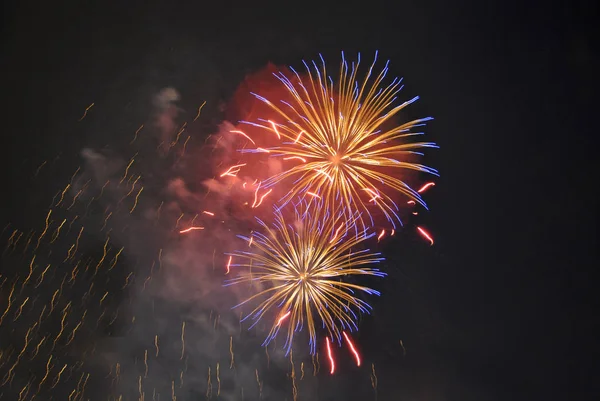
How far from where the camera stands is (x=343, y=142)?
6.48 meters

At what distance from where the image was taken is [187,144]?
804 centimetres

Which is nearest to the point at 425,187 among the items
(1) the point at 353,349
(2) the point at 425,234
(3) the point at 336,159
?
(2) the point at 425,234

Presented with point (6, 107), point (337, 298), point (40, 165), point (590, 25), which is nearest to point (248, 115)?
point (337, 298)

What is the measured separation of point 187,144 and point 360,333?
17.3 feet

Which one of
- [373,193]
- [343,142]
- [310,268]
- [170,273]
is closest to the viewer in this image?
[343,142]

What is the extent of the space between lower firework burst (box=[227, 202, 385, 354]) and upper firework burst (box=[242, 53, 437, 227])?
0.44 m

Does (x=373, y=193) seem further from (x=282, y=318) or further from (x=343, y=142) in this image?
(x=282, y=318)

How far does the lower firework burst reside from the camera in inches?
276

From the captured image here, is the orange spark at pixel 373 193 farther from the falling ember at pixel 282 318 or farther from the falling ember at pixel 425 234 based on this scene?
the falling ember at pixel 282 318

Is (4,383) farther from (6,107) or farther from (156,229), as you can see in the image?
(6,107)

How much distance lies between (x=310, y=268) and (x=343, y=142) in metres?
2.29

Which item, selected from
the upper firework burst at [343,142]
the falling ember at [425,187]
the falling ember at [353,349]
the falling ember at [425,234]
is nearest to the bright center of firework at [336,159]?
the upper firework burst at [343,142]

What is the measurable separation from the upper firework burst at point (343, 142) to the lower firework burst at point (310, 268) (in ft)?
1.44

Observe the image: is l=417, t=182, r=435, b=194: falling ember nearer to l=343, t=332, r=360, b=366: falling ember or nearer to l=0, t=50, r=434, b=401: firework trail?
l=0, t=50, r=434, b=401: firework trail
